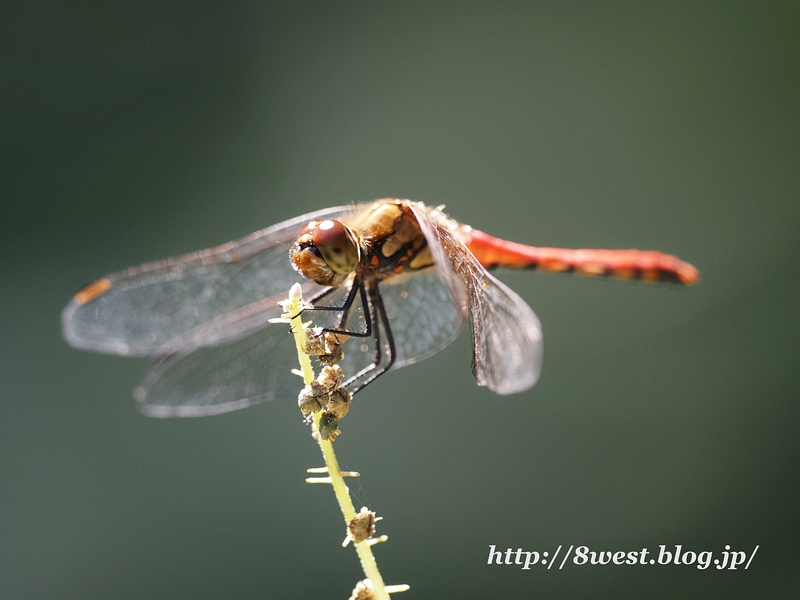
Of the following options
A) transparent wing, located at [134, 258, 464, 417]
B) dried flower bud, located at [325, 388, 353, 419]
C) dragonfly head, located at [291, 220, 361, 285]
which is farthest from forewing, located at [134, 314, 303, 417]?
dried flower bud, located at [325, 388, 353, 419]

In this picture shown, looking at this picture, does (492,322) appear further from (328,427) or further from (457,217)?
(457,217)

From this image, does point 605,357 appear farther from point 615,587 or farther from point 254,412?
point 254,412

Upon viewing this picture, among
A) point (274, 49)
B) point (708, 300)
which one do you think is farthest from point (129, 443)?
point (708, 300)

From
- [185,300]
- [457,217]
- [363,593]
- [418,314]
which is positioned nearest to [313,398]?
[363,593]

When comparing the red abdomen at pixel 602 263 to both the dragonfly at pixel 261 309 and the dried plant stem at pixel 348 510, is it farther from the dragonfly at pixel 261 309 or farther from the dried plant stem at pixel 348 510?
the dried plant stem at pixel 348 510

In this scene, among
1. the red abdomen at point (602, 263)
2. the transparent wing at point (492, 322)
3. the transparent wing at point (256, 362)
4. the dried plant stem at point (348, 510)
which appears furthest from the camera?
the red abdomen at point (602, 263)

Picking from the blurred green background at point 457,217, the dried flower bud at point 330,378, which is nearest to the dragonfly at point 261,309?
the dried flower bud at point 330,378
